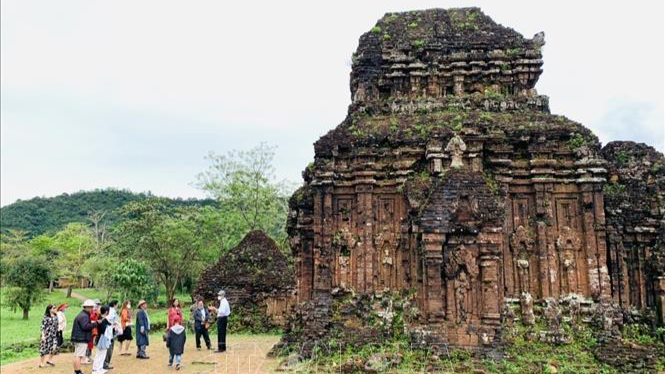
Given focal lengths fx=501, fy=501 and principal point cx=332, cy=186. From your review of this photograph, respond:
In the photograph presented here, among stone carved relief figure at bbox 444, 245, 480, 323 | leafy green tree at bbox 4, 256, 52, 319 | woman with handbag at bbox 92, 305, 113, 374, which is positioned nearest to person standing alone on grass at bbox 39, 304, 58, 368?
woman with handbag at bbox 92, 305, 113, 374

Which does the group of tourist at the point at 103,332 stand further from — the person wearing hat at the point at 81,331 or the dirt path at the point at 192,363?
the dirt path at the point at 192,363

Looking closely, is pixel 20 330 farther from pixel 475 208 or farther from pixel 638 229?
pixel 638 229

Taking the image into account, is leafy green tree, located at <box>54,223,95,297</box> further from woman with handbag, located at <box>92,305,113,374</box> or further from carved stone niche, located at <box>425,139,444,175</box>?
carved stone niche, located at <box>425,139,444,175</box>

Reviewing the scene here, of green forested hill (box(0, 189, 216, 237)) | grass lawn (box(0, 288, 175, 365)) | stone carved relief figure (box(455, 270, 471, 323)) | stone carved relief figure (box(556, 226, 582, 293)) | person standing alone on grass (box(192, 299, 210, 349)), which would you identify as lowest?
grass lawn (box(0, 288, 175, 365))

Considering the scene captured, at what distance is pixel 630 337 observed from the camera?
1016 centimetres

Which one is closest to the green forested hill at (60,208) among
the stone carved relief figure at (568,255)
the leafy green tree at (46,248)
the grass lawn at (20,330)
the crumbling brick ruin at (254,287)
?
the leafy green tree at (46,248)

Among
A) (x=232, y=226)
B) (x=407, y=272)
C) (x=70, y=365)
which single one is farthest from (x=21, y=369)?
(x=232, y=226)

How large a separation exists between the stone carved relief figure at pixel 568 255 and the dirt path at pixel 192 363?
652 centimetres

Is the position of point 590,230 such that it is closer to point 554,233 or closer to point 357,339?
point 554,233

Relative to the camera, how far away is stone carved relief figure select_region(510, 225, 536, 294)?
10.9 metres

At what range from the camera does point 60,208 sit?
80.5 metres

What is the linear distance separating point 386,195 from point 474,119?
9.06 feet

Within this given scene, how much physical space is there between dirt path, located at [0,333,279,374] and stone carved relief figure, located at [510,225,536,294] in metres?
5.63

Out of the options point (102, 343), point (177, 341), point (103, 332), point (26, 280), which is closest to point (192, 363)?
point (177, 341)
